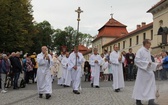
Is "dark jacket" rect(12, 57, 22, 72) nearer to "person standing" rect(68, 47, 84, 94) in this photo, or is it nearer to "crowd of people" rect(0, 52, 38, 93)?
"crowd of people" rect(0, 52, 38, 93)

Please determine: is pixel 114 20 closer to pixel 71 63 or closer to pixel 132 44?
pixel 132 44

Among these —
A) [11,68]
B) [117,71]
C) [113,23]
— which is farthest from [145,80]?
[113,23]

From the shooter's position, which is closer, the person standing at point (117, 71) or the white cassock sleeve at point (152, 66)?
the white cassock sleeve at point (152, 66)

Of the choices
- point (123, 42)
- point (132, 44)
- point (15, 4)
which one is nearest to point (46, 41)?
point (123, 42)

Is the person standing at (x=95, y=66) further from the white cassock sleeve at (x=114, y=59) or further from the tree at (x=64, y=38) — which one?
the tree at (x=64, y=38)

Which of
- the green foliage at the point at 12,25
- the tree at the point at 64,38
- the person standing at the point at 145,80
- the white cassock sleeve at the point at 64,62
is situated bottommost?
the person standing at the point at 145,80

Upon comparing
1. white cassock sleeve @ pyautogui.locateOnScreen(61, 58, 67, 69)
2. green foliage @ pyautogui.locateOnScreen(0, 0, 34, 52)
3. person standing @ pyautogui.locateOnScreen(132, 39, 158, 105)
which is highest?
green foliage @ pyautogui.locateOnScreen(0, 0, 34, 52)

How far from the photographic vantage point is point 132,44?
57.4 m

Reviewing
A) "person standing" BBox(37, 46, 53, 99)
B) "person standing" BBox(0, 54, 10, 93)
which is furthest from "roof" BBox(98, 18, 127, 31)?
"person standing" BBox(37, 46, 53, 99)

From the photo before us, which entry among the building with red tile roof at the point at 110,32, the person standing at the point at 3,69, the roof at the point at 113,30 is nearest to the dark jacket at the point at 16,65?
the person standing at the point at 3,69

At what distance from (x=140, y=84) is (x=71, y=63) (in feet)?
16.7

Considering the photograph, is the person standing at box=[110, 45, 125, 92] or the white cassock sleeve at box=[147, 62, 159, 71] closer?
the white cassock sleeve at box=[147, 62, 159, 71]

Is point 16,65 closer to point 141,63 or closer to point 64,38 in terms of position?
point 141,63

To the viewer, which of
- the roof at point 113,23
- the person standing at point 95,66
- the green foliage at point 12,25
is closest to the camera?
the person standing at point 95,66
